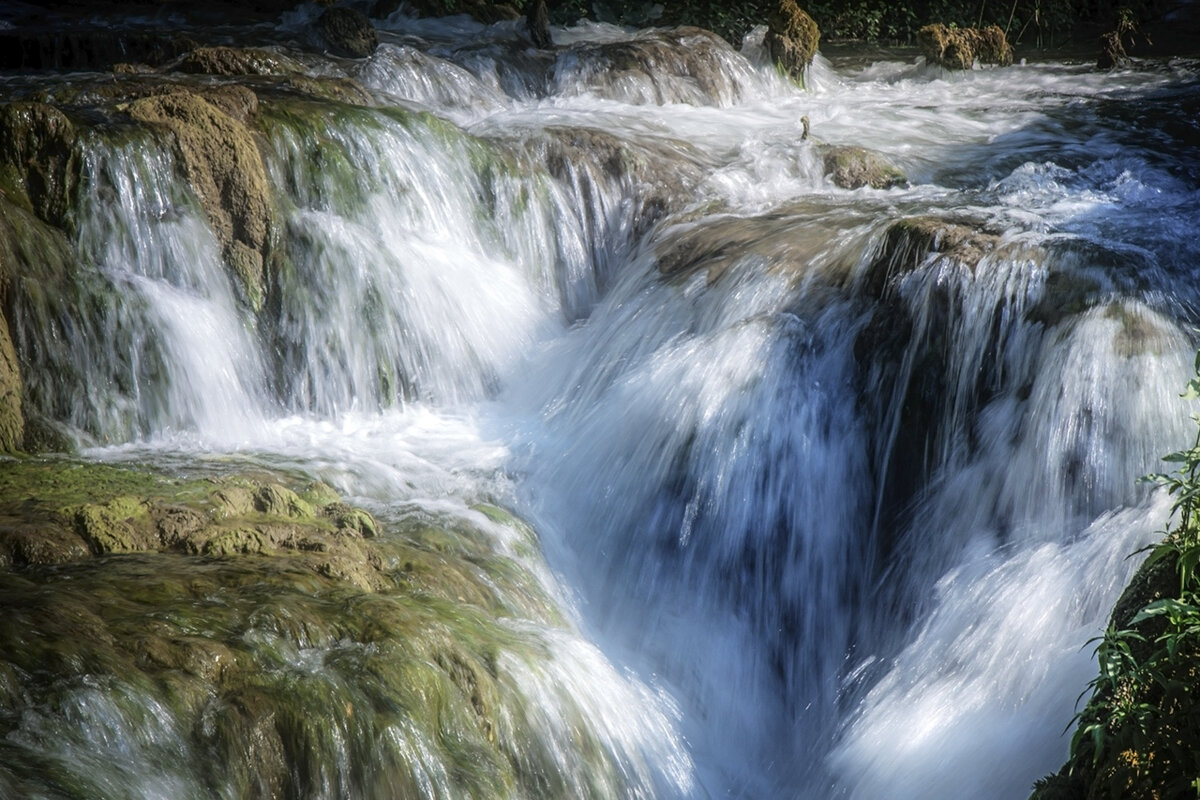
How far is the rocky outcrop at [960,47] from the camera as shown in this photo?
1207cm

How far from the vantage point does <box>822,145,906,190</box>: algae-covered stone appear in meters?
8.07

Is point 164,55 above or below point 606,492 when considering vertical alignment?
above

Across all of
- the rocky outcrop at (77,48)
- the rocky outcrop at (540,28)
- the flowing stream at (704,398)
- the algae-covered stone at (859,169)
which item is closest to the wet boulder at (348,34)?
the rocky outcrop at (77,48)

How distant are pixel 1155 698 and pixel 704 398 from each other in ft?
10.7

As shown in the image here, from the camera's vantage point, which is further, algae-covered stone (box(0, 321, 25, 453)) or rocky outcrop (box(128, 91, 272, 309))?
rocky outcrop (box(128, 91, 272, 309))

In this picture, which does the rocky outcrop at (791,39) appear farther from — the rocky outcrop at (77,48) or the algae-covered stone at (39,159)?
the algae-covered stone at (39,159)

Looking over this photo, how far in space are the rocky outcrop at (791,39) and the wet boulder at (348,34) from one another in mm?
4002

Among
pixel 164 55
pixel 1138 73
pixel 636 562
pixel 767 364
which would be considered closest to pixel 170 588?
pixel 636 562

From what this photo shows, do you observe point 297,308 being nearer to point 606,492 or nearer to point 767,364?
point 606,492

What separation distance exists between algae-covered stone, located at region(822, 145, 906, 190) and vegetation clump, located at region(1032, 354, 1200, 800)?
219 inches

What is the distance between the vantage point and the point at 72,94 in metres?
6.85

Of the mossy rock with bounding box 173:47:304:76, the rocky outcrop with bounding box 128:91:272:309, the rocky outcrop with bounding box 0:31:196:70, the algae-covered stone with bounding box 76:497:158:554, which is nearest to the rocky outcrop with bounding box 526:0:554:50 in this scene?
the rocky outcrop with bounding box 0:31:196:70

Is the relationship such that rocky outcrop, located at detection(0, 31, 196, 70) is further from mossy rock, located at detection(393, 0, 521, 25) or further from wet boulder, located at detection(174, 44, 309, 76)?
mossy rock, located at detection(393, 0, 521, 25)

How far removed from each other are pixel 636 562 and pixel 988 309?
2.05 meters
